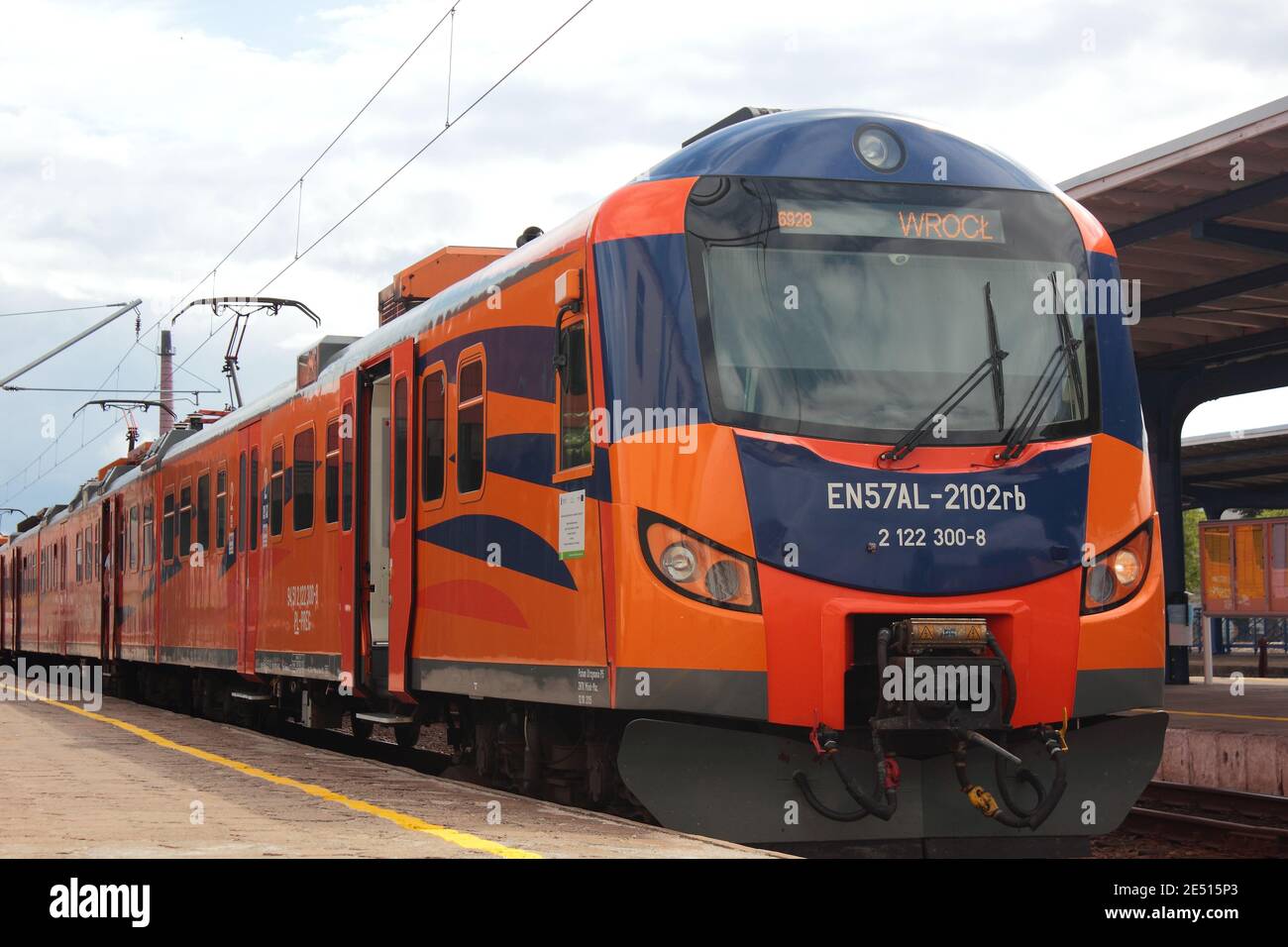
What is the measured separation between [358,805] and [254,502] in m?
7.42

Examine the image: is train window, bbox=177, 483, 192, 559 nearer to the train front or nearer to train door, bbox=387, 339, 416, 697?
train door, bbox=387, 339, 416, 697

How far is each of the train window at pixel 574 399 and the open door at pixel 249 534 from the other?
7.16 metres

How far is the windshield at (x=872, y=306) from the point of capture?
7.79 meters

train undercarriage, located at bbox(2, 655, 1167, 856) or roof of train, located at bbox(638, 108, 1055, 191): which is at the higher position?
roof of train, located at bbox(638, 108, 1055, 191)

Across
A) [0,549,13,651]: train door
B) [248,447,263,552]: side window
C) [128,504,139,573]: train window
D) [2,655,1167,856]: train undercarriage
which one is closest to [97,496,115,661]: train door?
[128,504,139,573]: train window

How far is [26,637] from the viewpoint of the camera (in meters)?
34.7

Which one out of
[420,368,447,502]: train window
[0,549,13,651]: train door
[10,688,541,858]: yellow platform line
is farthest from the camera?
[0,549,13,651]: train door

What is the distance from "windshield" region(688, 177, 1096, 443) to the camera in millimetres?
7789

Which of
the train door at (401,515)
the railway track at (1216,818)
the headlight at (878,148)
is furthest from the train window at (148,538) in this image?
the headlight at (878,148)

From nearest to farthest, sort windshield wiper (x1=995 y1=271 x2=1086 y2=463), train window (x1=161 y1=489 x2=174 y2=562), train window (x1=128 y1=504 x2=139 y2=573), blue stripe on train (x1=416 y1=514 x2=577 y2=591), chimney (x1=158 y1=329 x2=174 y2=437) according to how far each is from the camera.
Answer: windshield wiper (x1=995 y1=271 x2=1086 y2=463)
blue stripe on train (x1=416 y1=514 x2=577 y2=591)
train window (x1=161 y1=489 x2=174 y2=562)
train window (x1=128 y1=504 x2=139 y2=573)
chimney (x1=158 y1=329 x2=174 y2=437)

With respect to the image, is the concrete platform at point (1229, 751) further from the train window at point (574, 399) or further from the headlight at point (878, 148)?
the train window at point (574, 399)

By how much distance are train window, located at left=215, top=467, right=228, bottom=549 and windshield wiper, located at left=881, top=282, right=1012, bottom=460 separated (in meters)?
10.3
